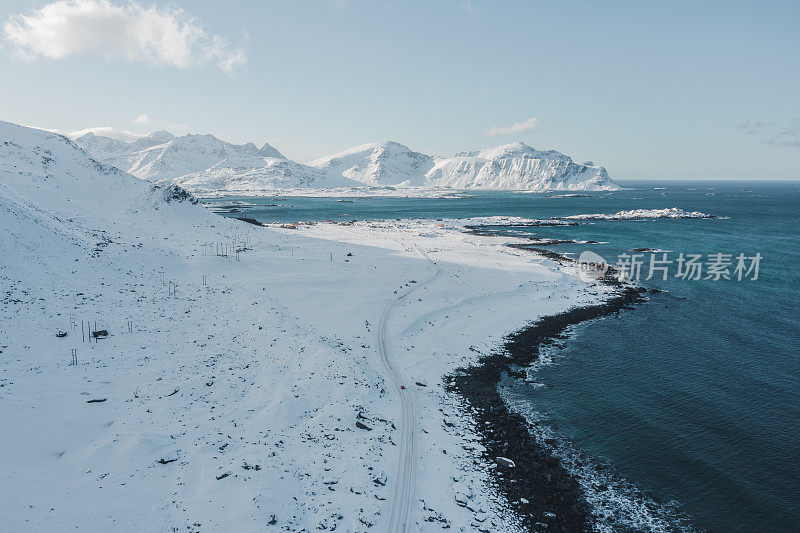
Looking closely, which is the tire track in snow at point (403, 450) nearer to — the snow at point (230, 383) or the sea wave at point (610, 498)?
the snow at point (230, 383)

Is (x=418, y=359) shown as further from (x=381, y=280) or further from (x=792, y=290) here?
(x=792, y=290)

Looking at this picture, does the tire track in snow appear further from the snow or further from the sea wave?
the sea wave

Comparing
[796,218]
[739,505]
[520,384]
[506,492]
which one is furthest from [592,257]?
[796,218]

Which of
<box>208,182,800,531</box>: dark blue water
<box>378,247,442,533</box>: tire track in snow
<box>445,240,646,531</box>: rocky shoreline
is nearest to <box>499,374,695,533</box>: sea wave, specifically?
<box>445,240,646,531</box>: rocky shoreline

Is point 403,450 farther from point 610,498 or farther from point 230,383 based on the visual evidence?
point 230,383

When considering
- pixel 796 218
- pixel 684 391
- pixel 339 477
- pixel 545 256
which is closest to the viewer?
pixel 339 477

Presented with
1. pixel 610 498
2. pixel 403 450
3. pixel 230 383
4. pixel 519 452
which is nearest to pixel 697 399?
pixel 610 498
